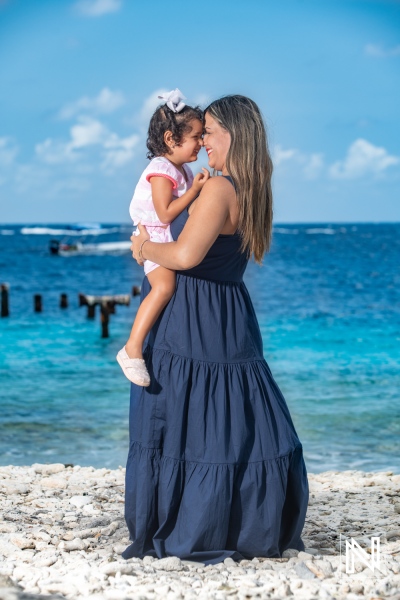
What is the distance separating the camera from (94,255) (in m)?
58.8

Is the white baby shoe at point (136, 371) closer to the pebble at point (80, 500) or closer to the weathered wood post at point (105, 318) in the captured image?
the pebble at point (80, 500)

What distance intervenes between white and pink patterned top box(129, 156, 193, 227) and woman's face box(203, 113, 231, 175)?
211 mm

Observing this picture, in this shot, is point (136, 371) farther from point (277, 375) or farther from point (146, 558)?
point (277, 375)

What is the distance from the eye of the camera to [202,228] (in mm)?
3717

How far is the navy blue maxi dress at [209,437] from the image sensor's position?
3.86 m

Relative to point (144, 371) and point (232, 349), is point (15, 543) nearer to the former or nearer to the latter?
point (144, 371)

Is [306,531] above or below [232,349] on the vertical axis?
below

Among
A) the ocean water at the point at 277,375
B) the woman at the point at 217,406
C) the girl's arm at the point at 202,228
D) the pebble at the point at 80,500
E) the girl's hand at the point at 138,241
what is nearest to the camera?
the girl's arm at the point at 202,228

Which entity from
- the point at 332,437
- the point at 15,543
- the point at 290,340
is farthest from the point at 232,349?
the point at 290,340

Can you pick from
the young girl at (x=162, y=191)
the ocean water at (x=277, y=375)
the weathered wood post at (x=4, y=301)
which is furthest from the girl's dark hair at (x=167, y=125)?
the weathered wood post at (x=4, y=301)

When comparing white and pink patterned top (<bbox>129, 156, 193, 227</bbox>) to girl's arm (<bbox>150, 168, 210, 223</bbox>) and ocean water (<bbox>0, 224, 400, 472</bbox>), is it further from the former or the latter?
ocean water (<bbox>0, 224, 400, 472</bbox>)

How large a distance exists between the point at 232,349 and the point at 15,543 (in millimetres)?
1497

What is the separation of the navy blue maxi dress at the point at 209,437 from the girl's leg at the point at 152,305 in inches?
2.5

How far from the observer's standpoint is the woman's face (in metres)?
3.86
